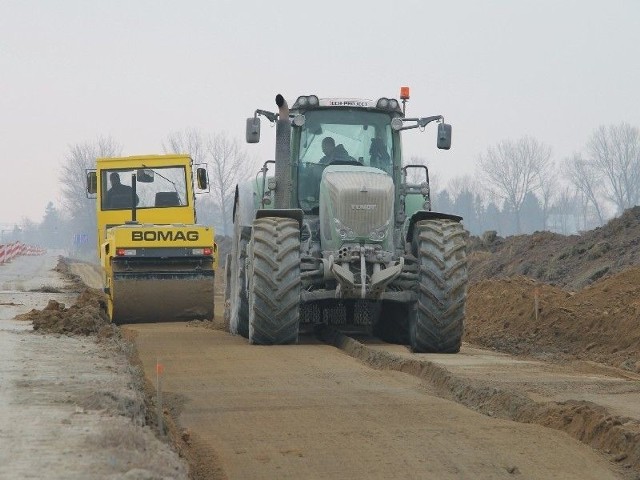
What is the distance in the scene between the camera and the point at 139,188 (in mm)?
20281

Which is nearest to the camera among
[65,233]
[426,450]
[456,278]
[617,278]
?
[426,450]

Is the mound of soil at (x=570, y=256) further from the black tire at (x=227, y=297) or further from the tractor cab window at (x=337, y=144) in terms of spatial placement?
the tractor cab window at (x=337, y=144)

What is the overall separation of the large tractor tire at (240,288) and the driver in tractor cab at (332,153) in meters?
1.55

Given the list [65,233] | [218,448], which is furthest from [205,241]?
[65,233]

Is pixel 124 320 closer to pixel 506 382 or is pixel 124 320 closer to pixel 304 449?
pixel 506 382

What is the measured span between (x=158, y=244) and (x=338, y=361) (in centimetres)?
635

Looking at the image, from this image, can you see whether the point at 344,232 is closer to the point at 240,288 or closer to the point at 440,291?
the point at 440,291

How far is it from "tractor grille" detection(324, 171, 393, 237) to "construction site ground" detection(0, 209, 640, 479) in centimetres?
143

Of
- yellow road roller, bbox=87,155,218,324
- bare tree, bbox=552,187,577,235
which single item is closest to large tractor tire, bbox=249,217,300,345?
yellow road roller, bbox=87,155,218,324

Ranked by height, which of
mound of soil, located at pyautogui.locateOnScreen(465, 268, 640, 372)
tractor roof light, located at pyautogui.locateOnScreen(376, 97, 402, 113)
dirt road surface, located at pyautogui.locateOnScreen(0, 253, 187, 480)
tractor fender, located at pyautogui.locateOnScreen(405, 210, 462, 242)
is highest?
tractor roof light, located at pyautogui.locateOnScreen(376, 97, 402, 113)

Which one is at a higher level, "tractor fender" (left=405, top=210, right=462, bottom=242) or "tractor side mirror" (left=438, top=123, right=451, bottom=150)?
"tractor side mirror" (left=438, top=123, right=451, bottom=150)

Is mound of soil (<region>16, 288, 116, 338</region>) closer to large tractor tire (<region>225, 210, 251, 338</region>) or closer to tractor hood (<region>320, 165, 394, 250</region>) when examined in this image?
large tractor tire (<region>225, 210, 251, 338</region>)

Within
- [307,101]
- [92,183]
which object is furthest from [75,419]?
[92,183]

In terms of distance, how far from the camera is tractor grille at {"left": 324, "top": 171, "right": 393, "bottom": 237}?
44.1 feet
